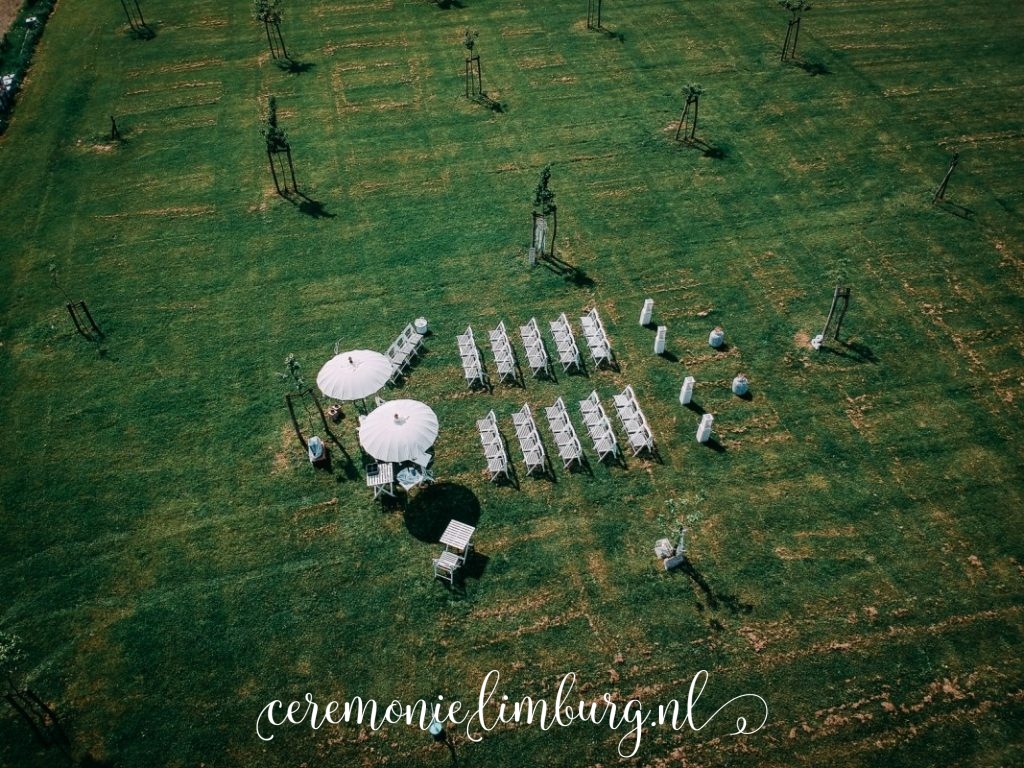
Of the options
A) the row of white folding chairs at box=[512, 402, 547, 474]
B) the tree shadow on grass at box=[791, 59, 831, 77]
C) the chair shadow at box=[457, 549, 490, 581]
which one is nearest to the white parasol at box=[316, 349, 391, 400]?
the row of white folding chairs at box=[512, 402, 547, 474]

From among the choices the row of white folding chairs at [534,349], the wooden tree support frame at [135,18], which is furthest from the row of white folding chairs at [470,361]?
the wooden tree support frame at [135,18]

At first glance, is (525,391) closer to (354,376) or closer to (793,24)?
(354,376)

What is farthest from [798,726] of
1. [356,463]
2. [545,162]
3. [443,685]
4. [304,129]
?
[304,129]

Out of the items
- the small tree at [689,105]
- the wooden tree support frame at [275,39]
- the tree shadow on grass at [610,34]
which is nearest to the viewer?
the small tree at [689,105]

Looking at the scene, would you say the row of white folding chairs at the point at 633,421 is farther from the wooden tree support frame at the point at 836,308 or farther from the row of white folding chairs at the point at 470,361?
the wooden tree support frame at the point at 836,308

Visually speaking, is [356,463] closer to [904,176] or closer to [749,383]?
[749,383]

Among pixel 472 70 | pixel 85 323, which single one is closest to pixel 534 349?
pixel 85 323

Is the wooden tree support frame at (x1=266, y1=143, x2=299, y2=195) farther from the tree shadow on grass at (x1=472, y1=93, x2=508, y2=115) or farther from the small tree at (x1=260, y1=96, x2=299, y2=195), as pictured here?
the tree shadow on grass at (x1=472, y1=93, x2=508, y2=115)
